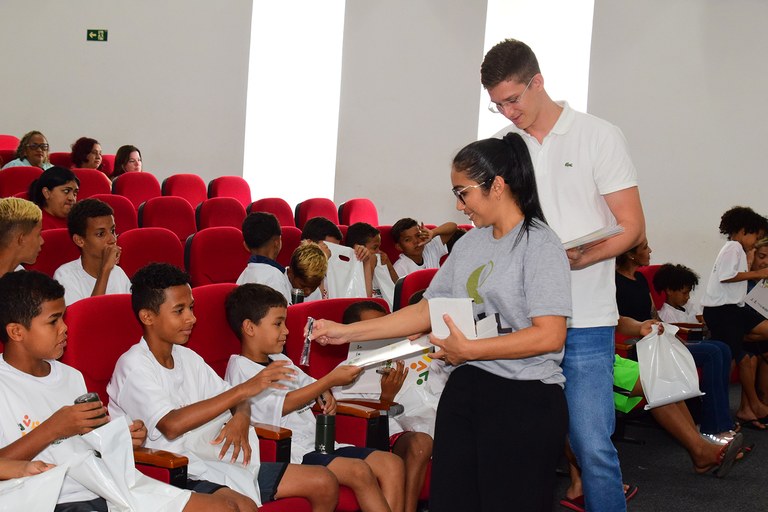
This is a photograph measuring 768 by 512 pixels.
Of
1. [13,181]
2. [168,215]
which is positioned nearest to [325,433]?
[168,215]

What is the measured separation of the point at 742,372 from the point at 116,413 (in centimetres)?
462

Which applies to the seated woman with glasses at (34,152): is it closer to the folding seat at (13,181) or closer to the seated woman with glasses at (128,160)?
the seated woman with glasses at (128,160)

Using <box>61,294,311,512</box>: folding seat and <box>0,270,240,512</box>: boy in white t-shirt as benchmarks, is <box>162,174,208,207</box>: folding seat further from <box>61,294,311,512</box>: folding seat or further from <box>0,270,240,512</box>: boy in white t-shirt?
<box>0,270,240,512</box>: boy in white t-shirt

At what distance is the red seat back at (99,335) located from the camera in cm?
279

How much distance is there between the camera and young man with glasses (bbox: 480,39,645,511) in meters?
2.51

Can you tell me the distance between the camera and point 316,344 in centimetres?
360

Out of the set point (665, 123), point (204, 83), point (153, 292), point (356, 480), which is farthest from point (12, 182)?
point (665, 123)

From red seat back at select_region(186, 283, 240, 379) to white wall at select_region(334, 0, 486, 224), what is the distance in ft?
20.6

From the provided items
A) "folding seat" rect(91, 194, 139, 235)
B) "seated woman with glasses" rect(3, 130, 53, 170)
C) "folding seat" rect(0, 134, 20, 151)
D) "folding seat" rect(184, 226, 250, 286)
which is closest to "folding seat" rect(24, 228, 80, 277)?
"folding seat" rect(184, 226, 250, 286)

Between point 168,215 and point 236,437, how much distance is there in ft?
12.6

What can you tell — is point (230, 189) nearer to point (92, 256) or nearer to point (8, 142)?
point (8, 142)

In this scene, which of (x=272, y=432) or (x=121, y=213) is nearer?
(x=272, y=432)

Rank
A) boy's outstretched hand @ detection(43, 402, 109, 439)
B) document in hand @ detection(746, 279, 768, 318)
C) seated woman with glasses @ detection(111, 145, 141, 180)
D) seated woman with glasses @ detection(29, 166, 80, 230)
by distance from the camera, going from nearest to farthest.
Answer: boy's outstretched hand @ detection(43, 402, 109, 439)
seated woman with glasses @ detection(29, 166, 80, 230)
document in hand @ detection(746, 279, 768, 318)
seated woman with glasses @ detection(111, 145, 141, 180)

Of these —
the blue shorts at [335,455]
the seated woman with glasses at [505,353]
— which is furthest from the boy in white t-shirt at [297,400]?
the seated woman with glasses at [505,353]
